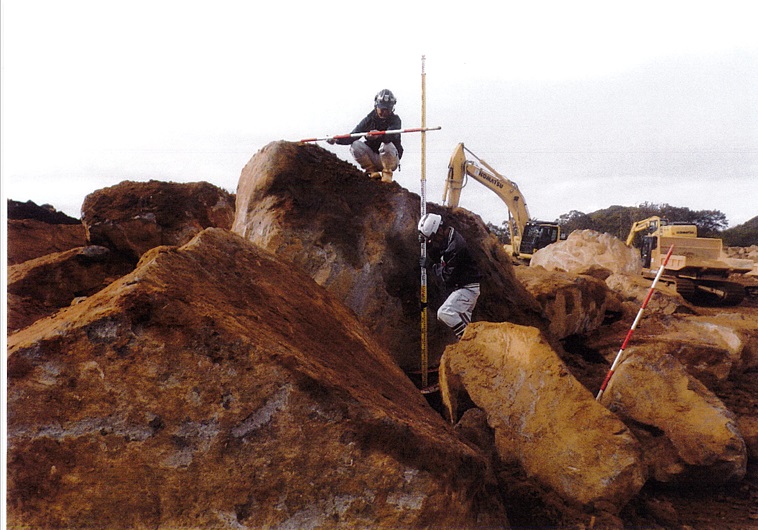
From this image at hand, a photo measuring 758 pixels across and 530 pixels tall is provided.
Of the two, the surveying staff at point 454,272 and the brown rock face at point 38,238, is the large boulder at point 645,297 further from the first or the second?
the brown rock face at point 38,238

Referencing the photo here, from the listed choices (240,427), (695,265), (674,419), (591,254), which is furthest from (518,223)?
(240,427)

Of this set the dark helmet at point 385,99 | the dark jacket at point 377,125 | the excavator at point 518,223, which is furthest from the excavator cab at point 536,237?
the dark helmet at point 385,99

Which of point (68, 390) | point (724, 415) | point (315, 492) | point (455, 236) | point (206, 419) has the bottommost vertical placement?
point (724, 415)

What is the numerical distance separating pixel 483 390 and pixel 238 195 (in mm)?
3182

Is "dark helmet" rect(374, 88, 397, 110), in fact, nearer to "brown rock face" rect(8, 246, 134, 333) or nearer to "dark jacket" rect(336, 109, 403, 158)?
"dark jacket" rect(336, 109, 403, 158)

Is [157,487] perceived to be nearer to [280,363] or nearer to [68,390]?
[68,390]

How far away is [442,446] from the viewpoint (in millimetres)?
1748

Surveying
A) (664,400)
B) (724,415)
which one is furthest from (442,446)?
(724,415)

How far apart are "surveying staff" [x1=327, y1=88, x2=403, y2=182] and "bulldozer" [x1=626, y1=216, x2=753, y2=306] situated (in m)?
4.69

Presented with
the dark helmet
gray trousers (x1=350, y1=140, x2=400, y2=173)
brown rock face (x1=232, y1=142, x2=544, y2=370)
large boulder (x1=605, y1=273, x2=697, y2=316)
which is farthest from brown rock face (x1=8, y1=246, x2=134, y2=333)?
large boulder (x1=605, y1=273, x2=697, y2=316)

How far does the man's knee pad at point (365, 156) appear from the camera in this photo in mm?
5309

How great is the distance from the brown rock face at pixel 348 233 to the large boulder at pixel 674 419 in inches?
70.2

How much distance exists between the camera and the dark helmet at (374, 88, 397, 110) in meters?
4.91

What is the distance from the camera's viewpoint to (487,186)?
13.0 meters
